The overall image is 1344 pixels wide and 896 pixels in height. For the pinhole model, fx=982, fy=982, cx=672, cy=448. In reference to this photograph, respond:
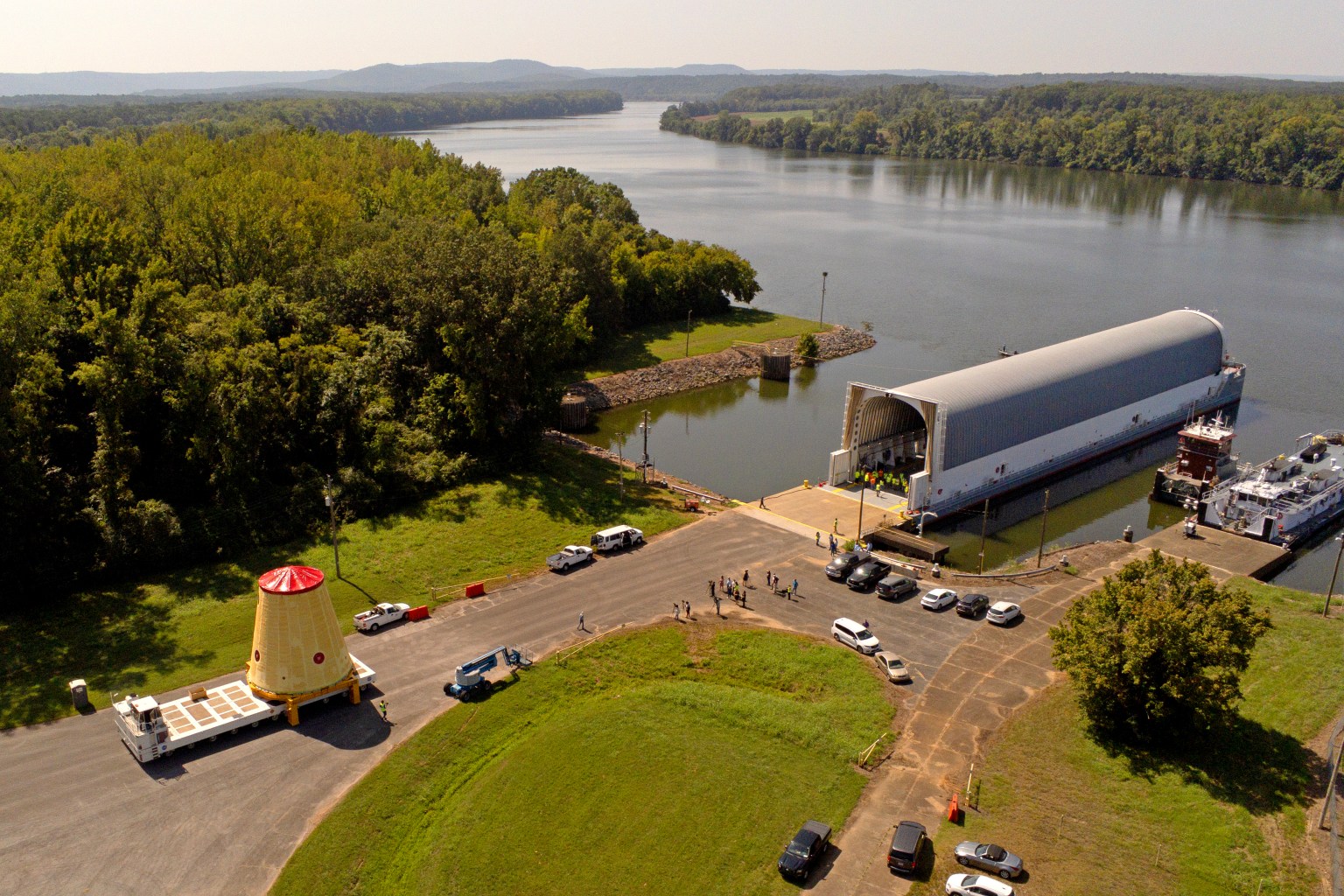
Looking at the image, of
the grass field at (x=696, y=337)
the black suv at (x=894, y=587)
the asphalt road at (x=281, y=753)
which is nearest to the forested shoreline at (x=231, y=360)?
the grass field at (x=696, y=337)

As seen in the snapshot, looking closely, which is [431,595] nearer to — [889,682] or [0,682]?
[0,682]

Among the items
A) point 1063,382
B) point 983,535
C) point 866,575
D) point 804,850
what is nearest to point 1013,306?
point 1063,382

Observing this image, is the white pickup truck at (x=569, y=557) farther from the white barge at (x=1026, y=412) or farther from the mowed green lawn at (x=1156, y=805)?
the mowed green lawn at (x=1156, y=805)

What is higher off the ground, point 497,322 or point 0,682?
point 497,322

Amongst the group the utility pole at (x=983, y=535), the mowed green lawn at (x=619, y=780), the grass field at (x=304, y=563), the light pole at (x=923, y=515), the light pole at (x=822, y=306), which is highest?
the light pole at (x=822, y=306)

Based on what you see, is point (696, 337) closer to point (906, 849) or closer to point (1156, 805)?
point (1156, 805)

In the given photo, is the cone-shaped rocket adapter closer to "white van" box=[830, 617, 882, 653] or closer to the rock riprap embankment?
"white van" box=[830, 617, 882, 653]

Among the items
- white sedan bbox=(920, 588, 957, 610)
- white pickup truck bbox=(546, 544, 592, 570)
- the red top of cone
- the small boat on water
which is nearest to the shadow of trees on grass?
white sedan bbox=(920, 588, 957, 610)

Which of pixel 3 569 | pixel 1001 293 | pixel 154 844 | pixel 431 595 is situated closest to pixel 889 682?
pixel 431 595
